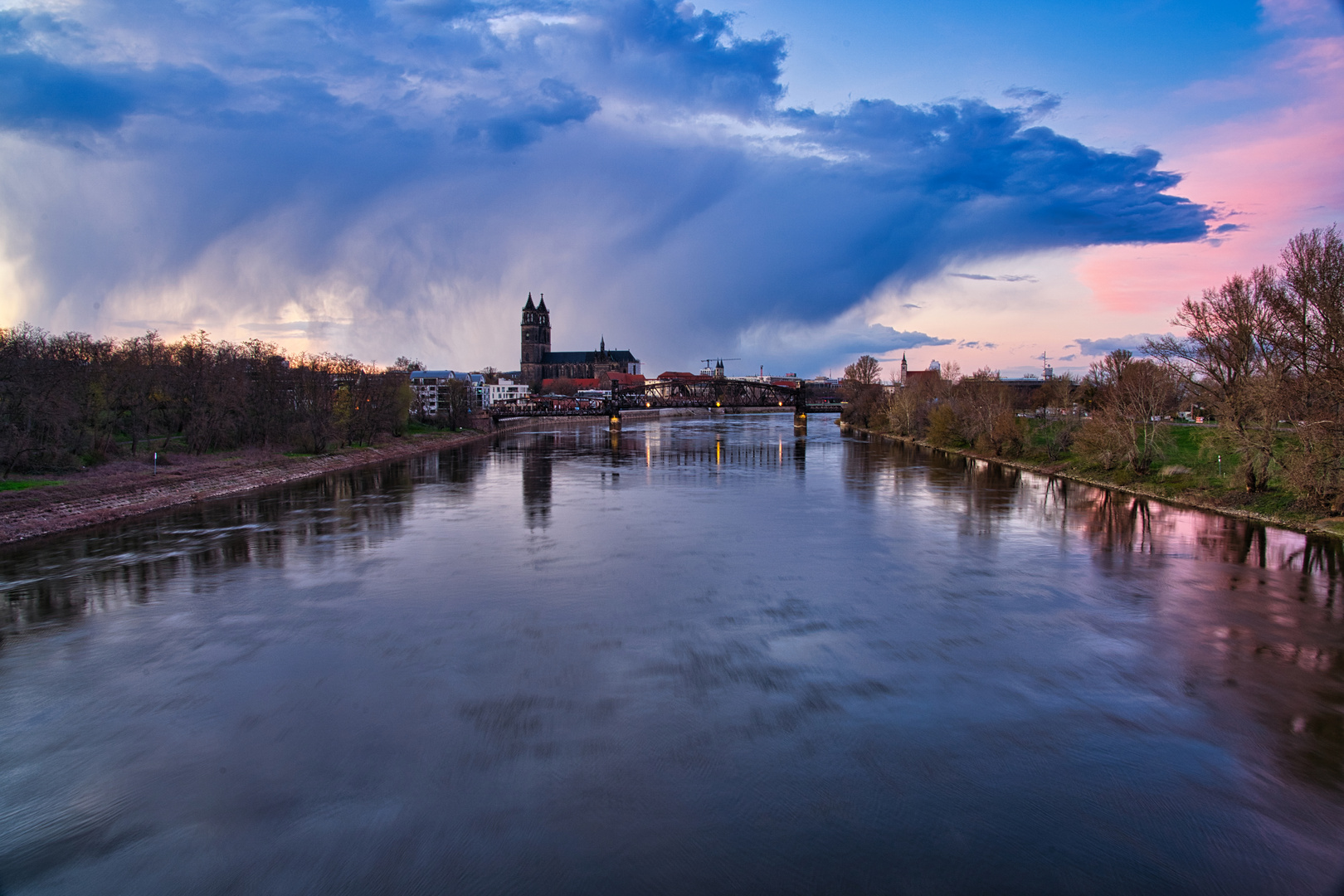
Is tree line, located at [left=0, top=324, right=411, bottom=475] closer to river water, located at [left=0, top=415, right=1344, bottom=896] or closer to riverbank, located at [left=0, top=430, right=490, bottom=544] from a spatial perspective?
riverbank, located at [left=0, top=430, right=490, bottom=544]

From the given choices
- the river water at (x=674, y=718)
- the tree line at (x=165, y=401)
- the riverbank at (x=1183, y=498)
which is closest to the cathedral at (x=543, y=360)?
the tree line at (x=165, y=401)

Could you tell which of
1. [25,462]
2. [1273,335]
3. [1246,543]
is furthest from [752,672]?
[25,462]

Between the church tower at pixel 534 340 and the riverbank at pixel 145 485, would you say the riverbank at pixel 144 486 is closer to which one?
the riverbank at pixel 145 485

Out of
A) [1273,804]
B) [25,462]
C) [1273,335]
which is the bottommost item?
[1273,804]

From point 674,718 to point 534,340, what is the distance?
7139 inches

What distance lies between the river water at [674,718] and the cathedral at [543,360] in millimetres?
162472

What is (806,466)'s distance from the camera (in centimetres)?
4894

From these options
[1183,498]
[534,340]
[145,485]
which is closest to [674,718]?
[1183,498]

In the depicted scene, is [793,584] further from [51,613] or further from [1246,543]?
[51,613]

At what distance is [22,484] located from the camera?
24.8 meters

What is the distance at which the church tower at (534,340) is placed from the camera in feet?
595

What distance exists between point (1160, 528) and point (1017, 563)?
8.65m

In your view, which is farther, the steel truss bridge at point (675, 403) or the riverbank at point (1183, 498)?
the steel truss bridge at point (675, 403)

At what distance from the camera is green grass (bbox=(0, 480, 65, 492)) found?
24.1m
